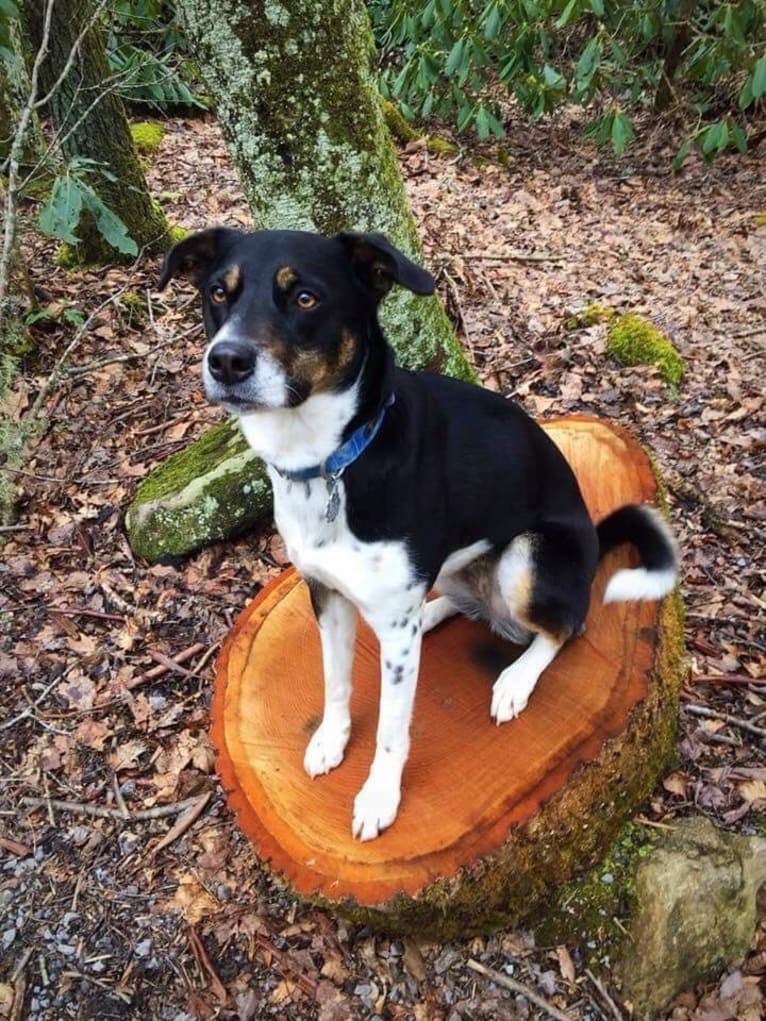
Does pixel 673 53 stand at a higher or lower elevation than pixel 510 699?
higher

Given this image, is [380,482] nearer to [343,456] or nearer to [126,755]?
[343,456]

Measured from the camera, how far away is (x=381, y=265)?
7.17ft

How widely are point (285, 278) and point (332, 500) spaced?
0.63 meters

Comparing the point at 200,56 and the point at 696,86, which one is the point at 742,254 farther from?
the point at 200,56

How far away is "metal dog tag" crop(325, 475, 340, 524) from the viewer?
7.40ft

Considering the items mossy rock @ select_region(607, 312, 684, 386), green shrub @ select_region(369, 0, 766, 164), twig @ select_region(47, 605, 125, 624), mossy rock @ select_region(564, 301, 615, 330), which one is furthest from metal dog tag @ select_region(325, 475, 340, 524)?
green shrub @ select_region(369, 0, 766, 164)

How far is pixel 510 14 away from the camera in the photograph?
6449mm

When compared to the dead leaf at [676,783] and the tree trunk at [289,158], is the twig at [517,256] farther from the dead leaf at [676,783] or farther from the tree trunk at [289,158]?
the dead leaf at [676,783]

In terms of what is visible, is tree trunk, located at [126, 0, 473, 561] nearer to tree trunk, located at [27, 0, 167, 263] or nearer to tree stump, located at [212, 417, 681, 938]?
tree stump, located at [212, 417, 681, 938]

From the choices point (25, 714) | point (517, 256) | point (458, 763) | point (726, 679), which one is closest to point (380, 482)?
point (458, 763)

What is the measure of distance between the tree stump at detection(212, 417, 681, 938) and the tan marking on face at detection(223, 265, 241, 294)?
1.47 meters

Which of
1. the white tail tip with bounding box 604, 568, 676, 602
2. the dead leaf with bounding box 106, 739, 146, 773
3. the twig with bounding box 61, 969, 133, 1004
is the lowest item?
the twig with bounding box 61, 969, 133, 1004

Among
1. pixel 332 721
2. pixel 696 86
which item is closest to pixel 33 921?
pixel 332 721

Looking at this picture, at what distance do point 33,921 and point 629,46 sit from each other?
10.3m
